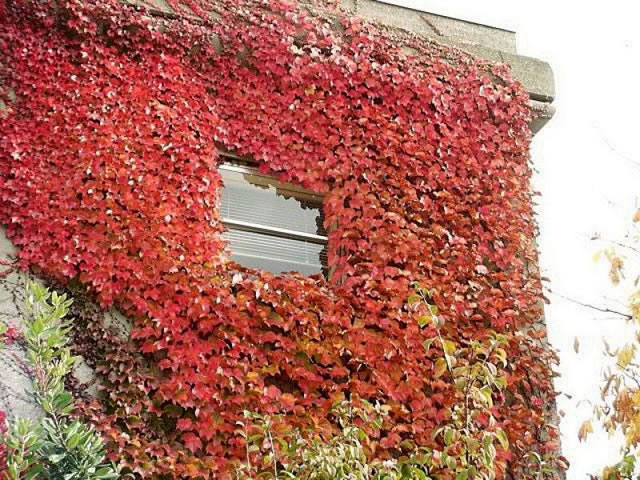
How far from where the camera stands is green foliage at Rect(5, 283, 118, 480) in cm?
447

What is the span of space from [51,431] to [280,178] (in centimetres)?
286

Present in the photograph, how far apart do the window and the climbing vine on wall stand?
17 centimetres

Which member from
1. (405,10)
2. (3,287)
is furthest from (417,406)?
(405,10)

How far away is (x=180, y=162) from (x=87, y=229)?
92cm

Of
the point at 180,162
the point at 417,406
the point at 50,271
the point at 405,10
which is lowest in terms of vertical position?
the point at 417,406

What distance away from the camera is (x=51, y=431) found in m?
4.50

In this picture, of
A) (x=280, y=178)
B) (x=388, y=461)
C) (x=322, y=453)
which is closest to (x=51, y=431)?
(x=322, y=453)

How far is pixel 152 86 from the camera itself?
6.52 meters

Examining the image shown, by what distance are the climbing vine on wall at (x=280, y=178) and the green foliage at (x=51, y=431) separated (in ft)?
1.33

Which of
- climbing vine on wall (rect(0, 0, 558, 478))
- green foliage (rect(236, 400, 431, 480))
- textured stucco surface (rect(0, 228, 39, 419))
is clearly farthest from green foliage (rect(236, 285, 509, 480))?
textured stucco surface (rect(0, 228, 39, 419))

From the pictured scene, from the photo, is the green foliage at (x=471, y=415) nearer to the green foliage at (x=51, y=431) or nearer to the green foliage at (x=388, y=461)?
the green foliage at (x=388, y=461)

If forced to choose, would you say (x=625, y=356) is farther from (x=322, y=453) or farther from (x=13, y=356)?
(x=13, y=356)

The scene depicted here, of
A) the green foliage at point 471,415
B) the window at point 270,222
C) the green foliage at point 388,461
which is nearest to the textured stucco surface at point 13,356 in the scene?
the green foliage at point 388,461

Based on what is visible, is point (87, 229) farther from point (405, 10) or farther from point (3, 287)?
point (405, 10)
